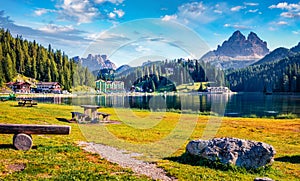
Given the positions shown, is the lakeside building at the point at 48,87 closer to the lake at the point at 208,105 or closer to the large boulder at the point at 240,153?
the lake at the point at 208,105

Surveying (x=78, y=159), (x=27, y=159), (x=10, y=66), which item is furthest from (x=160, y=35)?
(x=10, y=66)

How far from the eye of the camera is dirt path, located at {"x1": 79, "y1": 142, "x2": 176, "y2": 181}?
13108mm

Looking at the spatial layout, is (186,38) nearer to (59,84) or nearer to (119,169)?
(119,169)

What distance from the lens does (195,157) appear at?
625 inches

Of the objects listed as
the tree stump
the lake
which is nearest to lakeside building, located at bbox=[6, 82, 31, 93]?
the lake

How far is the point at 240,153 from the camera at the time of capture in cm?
1488

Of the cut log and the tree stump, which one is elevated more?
the cut log

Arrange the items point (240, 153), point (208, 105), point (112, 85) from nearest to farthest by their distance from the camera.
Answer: point (240, 153), point (112, 85), point (208, 105)

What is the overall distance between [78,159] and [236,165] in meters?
8.37

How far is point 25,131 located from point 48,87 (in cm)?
16909

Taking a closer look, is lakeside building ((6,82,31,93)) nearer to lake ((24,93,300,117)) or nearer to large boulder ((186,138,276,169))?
lake ((24,93,300,117))

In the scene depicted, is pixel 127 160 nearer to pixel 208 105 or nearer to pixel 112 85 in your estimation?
pixel 112 85

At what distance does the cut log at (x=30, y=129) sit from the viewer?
16.5m

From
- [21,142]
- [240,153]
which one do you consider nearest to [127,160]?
[240,153]
